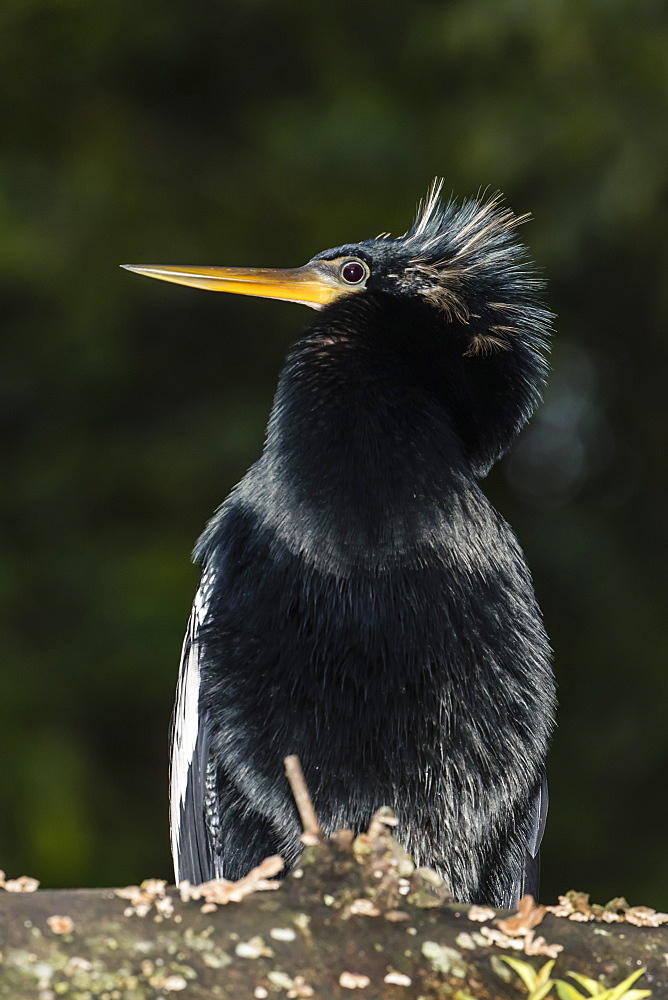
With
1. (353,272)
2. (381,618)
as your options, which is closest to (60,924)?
(381,618)

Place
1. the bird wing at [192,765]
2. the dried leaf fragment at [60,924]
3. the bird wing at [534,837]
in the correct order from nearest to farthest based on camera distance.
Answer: the dried leaf fragment at [60,924] → the bird wing at [192,765] → the bird wing at [534,837]

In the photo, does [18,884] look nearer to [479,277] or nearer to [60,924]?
[60,924]

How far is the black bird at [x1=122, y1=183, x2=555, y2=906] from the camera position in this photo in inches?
98.7

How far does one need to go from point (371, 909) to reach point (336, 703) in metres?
1.10

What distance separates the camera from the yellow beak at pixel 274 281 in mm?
3113

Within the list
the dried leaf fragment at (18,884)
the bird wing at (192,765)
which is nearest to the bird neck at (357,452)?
the bird wing at (192,765)

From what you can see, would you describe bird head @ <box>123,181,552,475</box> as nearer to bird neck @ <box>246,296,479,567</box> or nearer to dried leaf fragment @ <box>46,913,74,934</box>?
bird neck @ <box>246,296,479,567</box>

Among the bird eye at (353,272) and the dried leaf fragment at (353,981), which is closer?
the dried leaf fragment at (353,981)

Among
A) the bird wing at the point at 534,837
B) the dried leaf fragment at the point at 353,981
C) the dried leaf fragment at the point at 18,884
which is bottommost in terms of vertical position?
the bird wing at the point at 534,837

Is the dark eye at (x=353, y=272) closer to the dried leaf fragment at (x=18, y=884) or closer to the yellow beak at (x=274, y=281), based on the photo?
the yellow beak at (x=274, y=281)

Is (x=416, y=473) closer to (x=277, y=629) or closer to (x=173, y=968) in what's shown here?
(x=277, y=629)

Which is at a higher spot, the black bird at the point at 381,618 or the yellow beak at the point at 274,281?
the yellow beak at the point at 274,281

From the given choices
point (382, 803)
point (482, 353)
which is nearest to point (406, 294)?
point (482, 353)

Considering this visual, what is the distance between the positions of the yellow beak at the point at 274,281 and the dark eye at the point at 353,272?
2 centimetres
